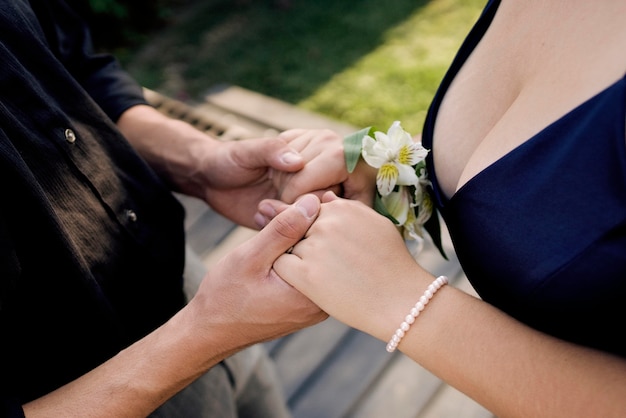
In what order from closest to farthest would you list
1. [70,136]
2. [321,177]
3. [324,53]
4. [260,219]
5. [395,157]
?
[70,136] → [395,157] → [321,177] → [260,219] → [324,53]

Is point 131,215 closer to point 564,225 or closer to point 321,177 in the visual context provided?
point 321,177

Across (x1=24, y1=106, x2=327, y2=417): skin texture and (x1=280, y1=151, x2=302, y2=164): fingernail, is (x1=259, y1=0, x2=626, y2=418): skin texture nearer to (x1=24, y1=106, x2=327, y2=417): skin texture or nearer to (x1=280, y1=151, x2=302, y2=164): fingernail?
(x1=24, y1=106, x2=327, y2=417): skin texture

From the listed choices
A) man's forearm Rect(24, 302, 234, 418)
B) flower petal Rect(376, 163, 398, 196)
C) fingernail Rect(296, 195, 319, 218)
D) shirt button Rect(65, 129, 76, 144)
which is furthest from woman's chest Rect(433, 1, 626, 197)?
shirt button Rect(65, 129, 76, 144)

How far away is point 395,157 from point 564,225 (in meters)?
0.51

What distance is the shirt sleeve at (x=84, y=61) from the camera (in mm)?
1699

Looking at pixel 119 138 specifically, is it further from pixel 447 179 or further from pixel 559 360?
pixel 559 360

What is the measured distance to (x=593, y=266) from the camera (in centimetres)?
116

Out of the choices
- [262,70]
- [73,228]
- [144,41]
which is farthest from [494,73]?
[144,41]

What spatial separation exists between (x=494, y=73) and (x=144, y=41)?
5.62 metres

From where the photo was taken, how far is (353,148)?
166cm

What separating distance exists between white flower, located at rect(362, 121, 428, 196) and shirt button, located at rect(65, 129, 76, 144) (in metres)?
0.75

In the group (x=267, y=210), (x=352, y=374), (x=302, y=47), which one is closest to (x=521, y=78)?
(x=267, y=210)

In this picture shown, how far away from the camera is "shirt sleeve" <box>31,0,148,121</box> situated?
170 centimetres

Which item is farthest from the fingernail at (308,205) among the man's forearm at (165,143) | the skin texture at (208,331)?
the man's forearm at (165,143)
